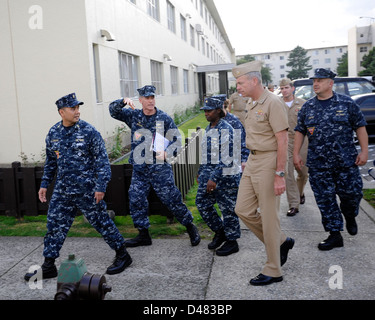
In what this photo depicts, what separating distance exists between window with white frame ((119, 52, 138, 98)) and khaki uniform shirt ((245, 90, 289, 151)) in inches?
387

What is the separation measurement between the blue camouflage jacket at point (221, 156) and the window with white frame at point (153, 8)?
13846mm

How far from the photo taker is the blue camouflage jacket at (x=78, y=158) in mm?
4016

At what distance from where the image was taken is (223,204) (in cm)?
450

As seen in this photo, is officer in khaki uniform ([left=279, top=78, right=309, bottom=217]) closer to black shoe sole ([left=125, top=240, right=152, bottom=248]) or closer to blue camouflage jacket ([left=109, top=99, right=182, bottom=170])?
Result: blue camouflage jacket ([left=109, top=99, right=182, bottom=170])

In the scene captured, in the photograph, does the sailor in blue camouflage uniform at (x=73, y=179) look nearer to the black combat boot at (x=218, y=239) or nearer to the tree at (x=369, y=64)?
the black combat boot at (x=218, y=239)

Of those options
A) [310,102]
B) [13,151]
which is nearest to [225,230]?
[310,102]

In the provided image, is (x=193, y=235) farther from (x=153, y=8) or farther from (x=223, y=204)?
(x=153, y=8)

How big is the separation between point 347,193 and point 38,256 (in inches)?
145

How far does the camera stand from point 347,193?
453cm

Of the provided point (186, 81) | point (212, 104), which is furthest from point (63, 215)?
point (186, 81)

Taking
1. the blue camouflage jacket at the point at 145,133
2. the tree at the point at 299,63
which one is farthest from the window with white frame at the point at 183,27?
the tree at the point at 299,63
